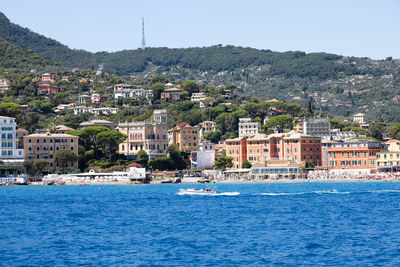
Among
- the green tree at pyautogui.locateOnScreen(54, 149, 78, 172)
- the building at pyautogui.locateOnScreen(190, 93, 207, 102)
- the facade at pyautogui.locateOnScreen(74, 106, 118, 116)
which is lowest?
the green tree at pyautogui.locateOnScreen(54, 149, 78, 172)

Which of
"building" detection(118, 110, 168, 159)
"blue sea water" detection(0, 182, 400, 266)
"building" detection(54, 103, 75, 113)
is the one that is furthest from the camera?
"building" detection(54, 103, 75, 113)

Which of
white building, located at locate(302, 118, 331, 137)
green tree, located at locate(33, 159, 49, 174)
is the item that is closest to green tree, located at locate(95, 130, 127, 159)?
green tree, located at locate(33, 159, 49, 174)

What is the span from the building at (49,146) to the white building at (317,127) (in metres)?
54.1

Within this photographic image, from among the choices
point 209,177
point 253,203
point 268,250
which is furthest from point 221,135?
point 268,250

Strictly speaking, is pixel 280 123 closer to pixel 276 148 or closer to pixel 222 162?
pixel 276 148

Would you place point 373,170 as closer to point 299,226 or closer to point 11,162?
point 11,162

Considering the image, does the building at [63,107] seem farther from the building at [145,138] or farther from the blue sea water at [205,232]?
the blue sea water at [205,232]

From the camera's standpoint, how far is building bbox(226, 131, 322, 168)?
133 meters

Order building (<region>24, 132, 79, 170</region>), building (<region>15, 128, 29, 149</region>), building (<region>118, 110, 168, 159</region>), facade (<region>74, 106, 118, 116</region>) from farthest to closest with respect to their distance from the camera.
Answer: facade (<region>74, 106, 118, 116</region>) < building (<region>118, 110, 168, 159</region>) < building (<region>15, 128, 29, 149</region>) < building (<region>24, 132, 79, 170</region>)

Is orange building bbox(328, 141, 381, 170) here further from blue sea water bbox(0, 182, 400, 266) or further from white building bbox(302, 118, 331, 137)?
blue sea water bbox(0, 182, 400, 266)

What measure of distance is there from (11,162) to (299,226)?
86.5 m

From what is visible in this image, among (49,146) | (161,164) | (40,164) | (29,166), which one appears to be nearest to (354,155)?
(161,164)

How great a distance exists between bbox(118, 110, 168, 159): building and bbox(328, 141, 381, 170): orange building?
31240 mm

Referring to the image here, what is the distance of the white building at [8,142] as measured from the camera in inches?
A: 5148
